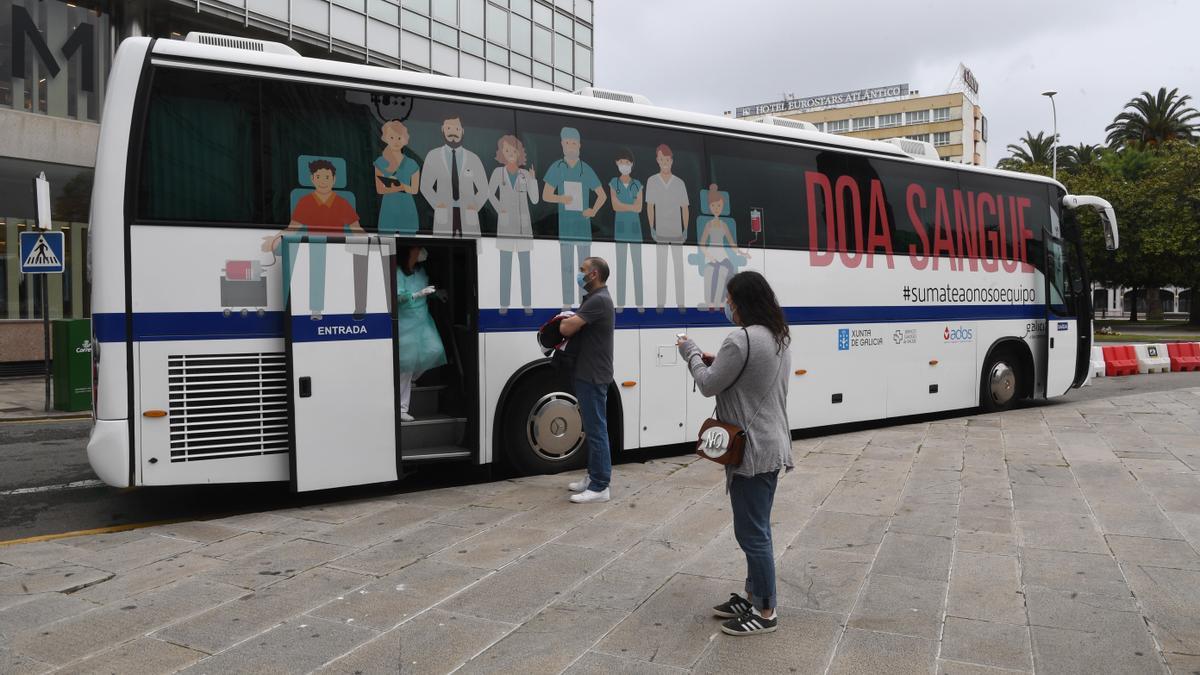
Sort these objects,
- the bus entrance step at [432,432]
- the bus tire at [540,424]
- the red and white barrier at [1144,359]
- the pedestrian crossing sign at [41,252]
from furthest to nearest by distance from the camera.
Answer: the red and white barrier at [1144,359] < the pedestrian crossing sign at [41,252] < the bus tire at [540,424] < the bus entrance step at [432,432]

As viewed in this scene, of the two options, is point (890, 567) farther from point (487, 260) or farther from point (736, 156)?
point (736, 156)

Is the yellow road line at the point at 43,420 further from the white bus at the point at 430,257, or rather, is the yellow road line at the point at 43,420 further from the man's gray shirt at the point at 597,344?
the man's gray shirt at the point at 597,344

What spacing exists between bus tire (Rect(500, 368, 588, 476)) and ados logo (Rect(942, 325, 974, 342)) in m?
5.65

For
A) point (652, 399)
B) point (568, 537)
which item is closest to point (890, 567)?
point (568, 537)

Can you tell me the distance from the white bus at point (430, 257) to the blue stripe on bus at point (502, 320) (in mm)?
21

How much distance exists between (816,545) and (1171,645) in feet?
6.74

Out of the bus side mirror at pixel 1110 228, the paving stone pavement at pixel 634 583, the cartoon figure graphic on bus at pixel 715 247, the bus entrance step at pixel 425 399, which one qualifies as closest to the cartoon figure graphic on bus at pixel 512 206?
the bus entrance step at pixel 425 399

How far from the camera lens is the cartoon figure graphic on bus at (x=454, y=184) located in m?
7.27

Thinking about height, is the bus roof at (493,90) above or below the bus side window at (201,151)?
above

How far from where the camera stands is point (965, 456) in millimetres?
8859

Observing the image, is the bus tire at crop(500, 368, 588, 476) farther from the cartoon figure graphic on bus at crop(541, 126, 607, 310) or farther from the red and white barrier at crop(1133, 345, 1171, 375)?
the red and white barrier at crop(1133, 345, 1171, 375)

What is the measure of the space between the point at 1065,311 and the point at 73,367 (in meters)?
14.6

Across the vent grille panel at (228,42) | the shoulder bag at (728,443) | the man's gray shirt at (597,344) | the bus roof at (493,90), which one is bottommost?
the shoulder bag at (728,443)

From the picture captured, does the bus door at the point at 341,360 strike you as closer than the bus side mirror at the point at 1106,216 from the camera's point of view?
Yes
